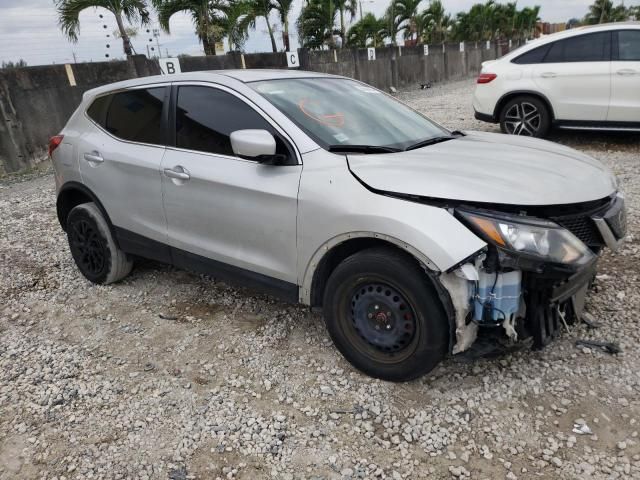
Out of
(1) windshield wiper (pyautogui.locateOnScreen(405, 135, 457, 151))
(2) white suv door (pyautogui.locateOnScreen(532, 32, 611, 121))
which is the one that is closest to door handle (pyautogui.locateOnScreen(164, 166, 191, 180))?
(1) windshield wiper (pyautogui.locateOnScreen(405, 135, 457, 151))

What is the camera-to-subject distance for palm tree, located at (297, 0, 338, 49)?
22.5 meters

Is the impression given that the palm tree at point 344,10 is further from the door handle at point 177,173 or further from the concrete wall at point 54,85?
the door handle at point 177,173

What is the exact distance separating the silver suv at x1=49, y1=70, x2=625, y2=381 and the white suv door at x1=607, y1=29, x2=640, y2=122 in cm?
452

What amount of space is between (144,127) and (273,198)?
140cm

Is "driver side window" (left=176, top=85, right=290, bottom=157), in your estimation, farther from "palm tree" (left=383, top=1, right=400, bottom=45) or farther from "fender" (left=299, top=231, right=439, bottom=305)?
"palm tree" (left=383, top=1, right=400, bottom=45)

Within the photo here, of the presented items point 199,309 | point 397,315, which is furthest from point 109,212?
point 397,315

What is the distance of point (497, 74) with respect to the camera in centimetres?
780

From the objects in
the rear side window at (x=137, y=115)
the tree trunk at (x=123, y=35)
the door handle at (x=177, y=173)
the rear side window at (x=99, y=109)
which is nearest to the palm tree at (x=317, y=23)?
the tree trunk at (x=123, y=35)

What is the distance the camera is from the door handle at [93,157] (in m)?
3.86

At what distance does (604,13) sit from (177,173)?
67.1 meters

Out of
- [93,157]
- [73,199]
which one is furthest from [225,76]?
[73,199]

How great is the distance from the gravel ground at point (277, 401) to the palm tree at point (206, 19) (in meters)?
14.4

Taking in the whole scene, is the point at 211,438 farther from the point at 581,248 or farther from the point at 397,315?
the point at 581,248

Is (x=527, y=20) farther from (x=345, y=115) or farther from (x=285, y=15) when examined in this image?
(x=345, y=115)
